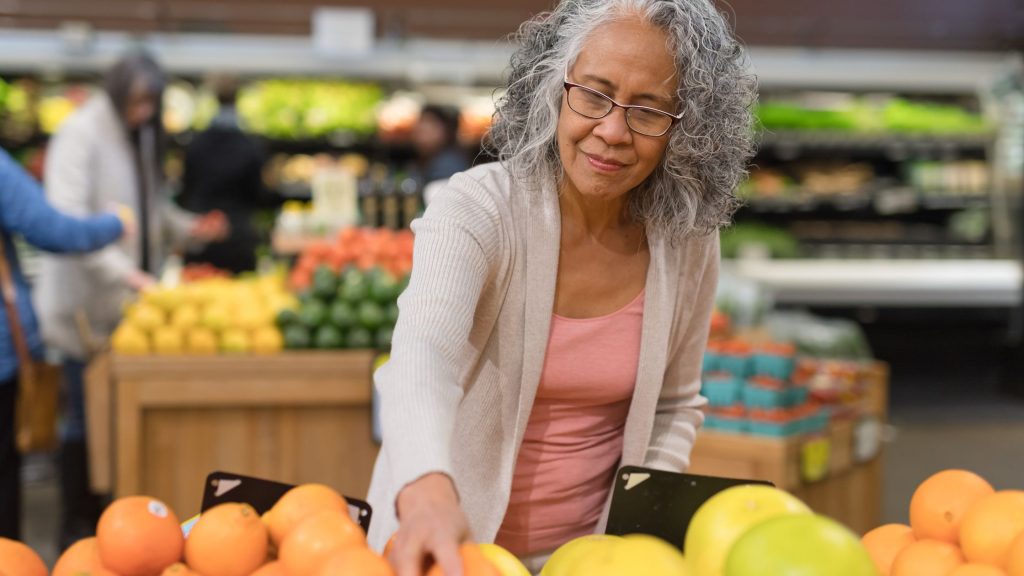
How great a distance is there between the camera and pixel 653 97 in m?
1.49

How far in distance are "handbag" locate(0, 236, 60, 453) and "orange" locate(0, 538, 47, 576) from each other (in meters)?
2.08

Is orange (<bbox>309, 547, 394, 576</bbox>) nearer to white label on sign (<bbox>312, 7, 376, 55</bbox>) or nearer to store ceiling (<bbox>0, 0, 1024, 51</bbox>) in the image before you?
white label on sign (<bbox>312, 7, 376, 55</bbox>)

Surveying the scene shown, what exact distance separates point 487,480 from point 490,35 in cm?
610

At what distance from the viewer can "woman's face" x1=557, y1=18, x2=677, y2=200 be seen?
148 centimetres

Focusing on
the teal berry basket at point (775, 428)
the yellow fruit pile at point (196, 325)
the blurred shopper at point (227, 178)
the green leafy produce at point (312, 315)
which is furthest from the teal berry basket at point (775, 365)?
the blurred shopper at point (227, 178)

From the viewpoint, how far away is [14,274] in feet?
10.6

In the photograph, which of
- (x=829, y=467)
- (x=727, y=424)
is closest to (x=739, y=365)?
(x=727, y=424)

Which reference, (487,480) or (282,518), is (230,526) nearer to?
(282,518)

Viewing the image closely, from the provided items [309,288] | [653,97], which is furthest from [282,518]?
[309,288]

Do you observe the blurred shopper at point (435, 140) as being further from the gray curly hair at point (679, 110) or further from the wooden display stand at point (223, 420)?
the gray curly hair at point (679, 110)

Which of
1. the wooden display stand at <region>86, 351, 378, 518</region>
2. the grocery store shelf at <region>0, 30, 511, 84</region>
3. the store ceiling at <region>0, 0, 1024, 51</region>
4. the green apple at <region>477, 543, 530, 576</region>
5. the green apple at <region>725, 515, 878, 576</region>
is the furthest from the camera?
the store ceiling at <region>0, 0, 1024, 51</region>

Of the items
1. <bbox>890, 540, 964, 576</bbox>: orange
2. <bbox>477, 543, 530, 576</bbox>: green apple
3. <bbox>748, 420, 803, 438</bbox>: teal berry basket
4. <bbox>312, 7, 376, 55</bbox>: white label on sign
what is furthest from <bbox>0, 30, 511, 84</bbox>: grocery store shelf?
<bbox>477, 543, 530, 576</bbox>: green apple

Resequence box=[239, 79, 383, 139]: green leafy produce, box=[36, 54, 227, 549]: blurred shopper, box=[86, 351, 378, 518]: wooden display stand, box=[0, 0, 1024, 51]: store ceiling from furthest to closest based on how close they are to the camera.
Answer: box=[239, 79, 383, 139]: green leafy produce < box=[0, 0, 1024, 51]: store ceiling < box=[36, 54, 227, 549]: blurred shopper < box=[86, 351, 378, 518]: wooden display stand

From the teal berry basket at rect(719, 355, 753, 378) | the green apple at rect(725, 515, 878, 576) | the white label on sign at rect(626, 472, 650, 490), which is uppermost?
the green apple at rect(725, 515, 878, 576)
